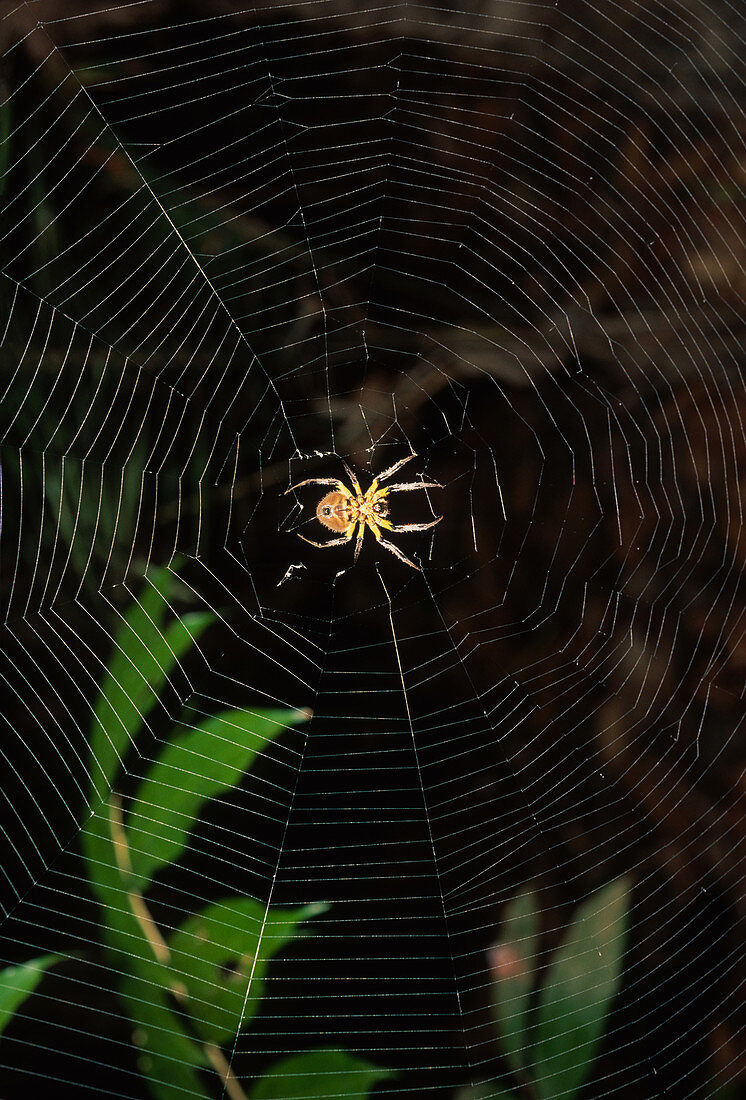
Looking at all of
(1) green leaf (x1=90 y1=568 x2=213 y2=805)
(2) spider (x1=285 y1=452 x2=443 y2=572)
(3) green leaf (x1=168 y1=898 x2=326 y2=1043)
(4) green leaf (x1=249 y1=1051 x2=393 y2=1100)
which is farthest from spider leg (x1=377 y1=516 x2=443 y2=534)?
(4) green leaf (x1=249 y1=1051 x2=393 y2=1100)

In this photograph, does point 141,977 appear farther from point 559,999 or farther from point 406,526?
point 406,526

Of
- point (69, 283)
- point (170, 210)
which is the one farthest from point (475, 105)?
point (69, 283)

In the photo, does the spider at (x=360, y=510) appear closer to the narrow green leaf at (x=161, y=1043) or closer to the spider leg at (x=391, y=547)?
the spider leg at (x=391, y=547)

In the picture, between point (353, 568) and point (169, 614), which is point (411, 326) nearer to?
point (353, 568)

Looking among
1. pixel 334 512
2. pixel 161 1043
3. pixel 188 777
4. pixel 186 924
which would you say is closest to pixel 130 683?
pixel 188 777

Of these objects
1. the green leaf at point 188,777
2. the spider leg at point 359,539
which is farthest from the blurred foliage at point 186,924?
the spider leg at point 359,539

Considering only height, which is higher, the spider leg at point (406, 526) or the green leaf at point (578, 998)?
the spider leg at point (406, 526)
